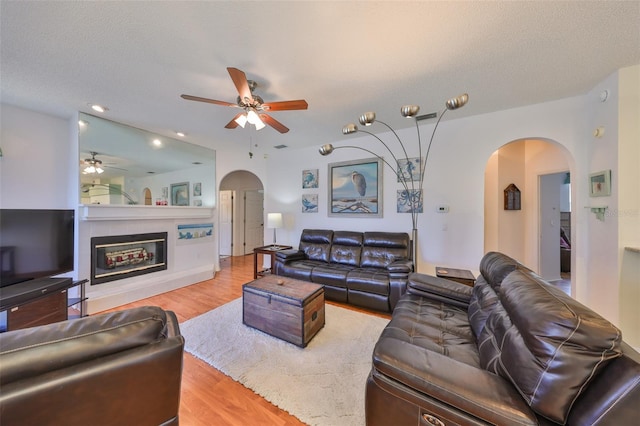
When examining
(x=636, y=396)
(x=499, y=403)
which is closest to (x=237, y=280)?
(x=499, y=403)

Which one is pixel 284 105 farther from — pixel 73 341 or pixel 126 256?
pixel 126 256

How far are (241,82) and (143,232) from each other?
123 inches

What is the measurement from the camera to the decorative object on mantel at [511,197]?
4.02 m

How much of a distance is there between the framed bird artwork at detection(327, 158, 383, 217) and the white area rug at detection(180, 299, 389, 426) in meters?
1.92

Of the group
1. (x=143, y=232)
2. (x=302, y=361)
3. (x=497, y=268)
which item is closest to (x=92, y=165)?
(x=143, y=232)

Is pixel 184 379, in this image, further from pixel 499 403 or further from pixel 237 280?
pixel 237 280

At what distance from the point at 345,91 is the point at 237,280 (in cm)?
368

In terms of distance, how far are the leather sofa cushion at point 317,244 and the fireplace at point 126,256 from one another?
2.41 m

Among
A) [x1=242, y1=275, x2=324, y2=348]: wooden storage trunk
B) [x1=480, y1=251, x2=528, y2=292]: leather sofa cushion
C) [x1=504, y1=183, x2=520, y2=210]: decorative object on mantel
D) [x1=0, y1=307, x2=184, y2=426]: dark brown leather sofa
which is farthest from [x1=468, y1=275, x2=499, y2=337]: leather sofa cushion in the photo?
[x1=504, y1=183, x2=520, y2=210]: decorative object on mantel

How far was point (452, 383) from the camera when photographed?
3.07 feet

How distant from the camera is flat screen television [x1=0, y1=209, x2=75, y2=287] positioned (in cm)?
212

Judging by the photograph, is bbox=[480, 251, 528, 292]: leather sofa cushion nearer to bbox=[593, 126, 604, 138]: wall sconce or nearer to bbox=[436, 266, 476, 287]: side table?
bbox=[436, 266, 476, 287]: side table

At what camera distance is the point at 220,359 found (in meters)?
1.99

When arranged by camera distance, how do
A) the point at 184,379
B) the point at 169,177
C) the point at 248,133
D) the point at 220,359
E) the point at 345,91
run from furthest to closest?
the point at 169,177, the point at 248,133, the point at 345,91, the point at 220,359, the point at 184,379
